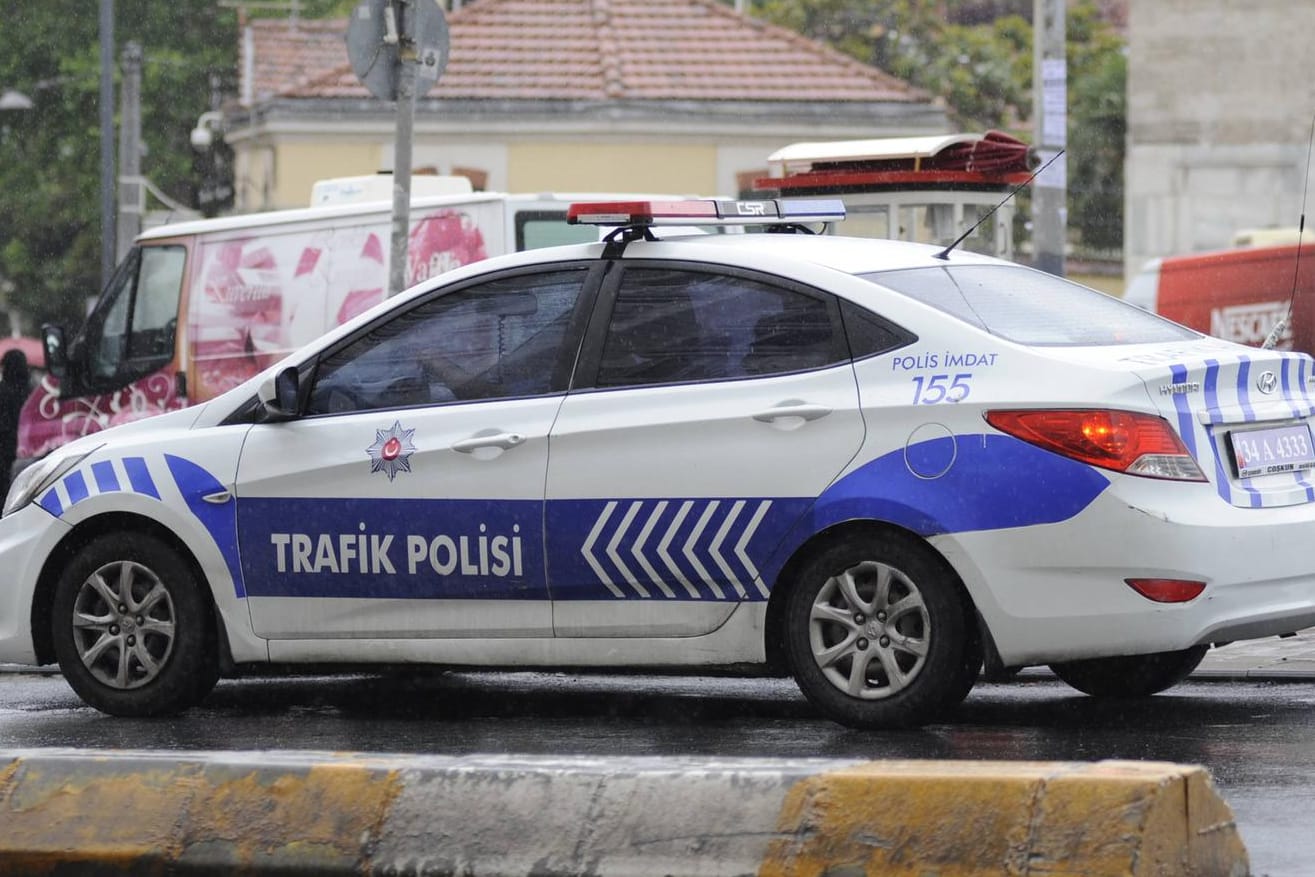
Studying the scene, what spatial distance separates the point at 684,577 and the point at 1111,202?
4857 centimetres

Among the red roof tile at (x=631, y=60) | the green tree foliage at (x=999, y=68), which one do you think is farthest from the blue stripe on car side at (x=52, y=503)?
the green tree foliage at (x=999, y=68)

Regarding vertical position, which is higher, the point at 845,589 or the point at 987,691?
the point at 845,589

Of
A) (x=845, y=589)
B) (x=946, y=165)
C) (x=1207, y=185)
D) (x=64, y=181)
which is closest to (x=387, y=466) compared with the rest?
(x=845, y=589)

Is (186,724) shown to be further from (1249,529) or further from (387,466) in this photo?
(1249,529)

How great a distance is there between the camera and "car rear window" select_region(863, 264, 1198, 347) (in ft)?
23.2

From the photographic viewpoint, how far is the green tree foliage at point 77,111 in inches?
1940

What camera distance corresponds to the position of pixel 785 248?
7.45 metres

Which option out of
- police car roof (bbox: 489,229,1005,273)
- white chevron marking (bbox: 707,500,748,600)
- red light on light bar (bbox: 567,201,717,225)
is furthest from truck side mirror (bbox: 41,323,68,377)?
white chevron marking (bbox: 707,500,748,600)

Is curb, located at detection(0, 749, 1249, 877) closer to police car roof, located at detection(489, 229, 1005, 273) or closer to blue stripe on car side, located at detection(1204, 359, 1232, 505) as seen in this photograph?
blue stripe on car side, located at detection(1204, 359, 1232, 505)

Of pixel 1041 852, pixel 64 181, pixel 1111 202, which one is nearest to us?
pixel 1041 852

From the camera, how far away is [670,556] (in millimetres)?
7129

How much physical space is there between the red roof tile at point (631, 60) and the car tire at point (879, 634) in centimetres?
2610

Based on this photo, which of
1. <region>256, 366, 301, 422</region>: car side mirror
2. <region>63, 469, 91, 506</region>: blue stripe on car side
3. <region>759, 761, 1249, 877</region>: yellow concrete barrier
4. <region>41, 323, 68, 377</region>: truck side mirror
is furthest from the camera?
<region>41, 323, 68, 377</region>: truck side mirror

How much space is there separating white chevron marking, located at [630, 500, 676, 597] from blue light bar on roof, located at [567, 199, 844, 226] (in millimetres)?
963
